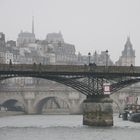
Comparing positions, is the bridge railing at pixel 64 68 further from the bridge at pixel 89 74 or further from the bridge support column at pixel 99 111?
the bridge support column at pixel 99 111

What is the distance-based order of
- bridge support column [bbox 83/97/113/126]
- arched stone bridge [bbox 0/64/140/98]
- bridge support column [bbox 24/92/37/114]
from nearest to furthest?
1. arched stone bridge [bbox 0/64/140/98]
2. bridge support column [bbox 83/97/113/126]
3. bridge support column [bbox 24/92/37/114]

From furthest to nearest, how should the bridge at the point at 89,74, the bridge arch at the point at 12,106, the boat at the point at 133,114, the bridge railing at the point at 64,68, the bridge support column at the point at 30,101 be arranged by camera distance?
the bridge arch at the point at 12,106
the bridge support column at the point at 30,101
the boat at the point at 133,114
the bridge at the point at 89,74
the bridge railing at the point at 64,68

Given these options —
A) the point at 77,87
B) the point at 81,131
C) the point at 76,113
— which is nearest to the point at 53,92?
the point at 76,113

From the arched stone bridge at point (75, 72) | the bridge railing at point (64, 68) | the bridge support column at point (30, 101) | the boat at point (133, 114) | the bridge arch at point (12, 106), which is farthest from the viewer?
the bridge arch at point (12, 106)

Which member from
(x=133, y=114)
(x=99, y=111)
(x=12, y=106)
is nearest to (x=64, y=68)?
(x=99, y=111)

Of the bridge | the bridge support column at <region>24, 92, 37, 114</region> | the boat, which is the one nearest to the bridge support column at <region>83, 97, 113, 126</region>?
the bridge

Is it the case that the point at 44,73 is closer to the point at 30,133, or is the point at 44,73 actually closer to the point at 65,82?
the point at 65,82

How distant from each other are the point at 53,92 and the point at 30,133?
83.0 metres

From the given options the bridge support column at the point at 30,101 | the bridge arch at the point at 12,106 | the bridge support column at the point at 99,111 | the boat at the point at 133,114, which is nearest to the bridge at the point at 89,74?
the bridge support column at the point at 99,111

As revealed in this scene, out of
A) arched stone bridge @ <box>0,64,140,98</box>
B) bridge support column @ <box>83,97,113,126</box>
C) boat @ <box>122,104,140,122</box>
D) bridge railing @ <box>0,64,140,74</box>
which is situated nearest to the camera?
bridge railing @ <box>0,64,140,74</box>

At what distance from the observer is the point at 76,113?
164750 mm

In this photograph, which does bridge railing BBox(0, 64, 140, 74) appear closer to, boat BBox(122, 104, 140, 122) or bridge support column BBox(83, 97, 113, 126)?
bridge support column BBox(83, 97, 113, 126)

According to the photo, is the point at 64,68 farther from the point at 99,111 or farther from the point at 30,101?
the point at 30,101

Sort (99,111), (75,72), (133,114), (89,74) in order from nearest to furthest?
(75,72) → (99,111) → (89,74) → (133,114)
